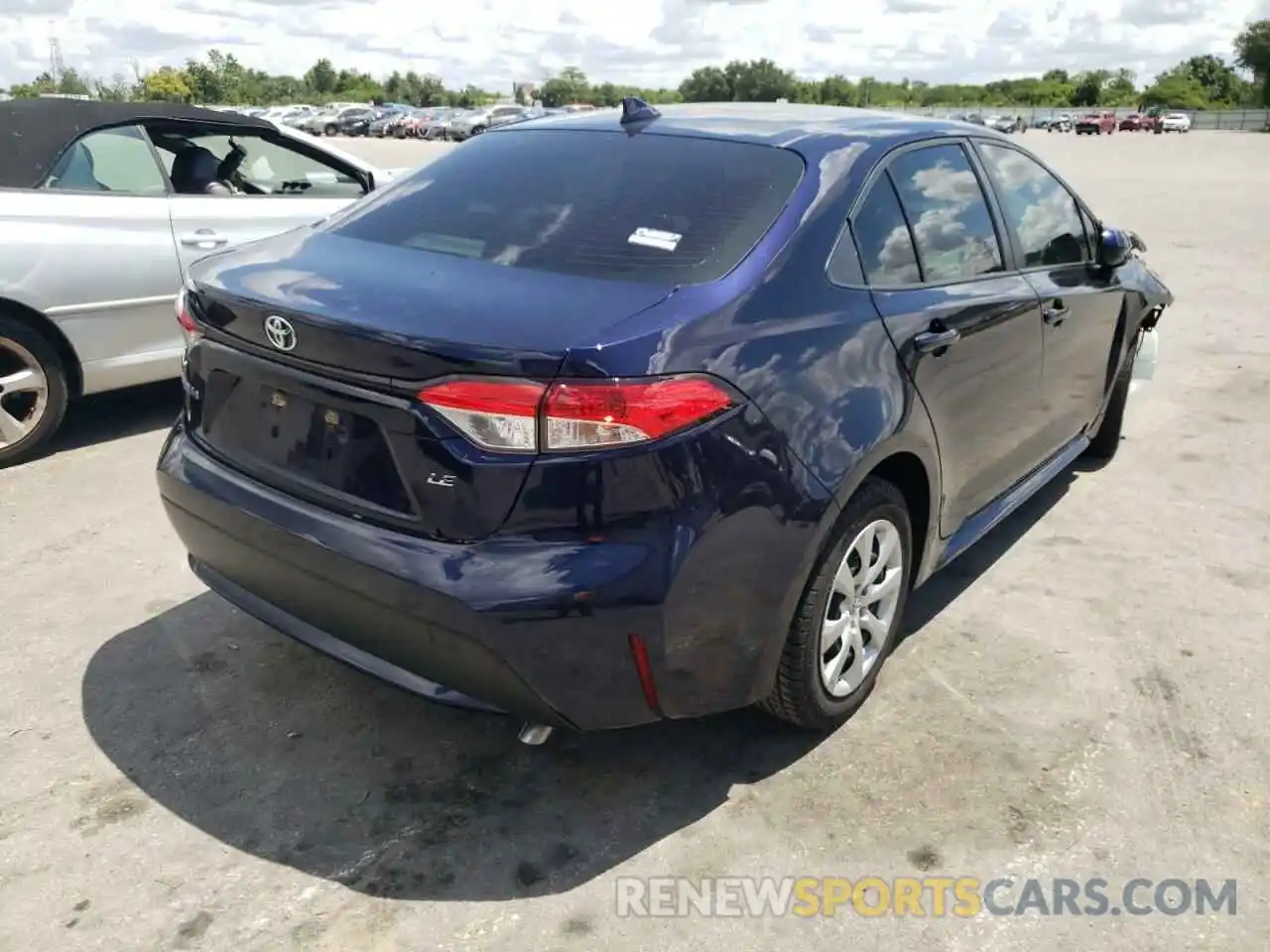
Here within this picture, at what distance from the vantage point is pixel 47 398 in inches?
200

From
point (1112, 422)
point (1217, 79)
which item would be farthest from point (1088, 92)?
point (1112, 422)

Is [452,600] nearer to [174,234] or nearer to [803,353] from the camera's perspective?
[803,353]

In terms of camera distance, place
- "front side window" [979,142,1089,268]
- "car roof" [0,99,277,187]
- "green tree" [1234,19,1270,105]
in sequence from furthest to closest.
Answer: "green tree" [1234,19,1270,105], "car roof" [0,99,277,187], "front side window" [979,142,1089,268]

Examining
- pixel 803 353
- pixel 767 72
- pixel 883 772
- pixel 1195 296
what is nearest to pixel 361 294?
pixel 803 353

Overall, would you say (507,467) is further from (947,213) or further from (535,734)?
(947,213)

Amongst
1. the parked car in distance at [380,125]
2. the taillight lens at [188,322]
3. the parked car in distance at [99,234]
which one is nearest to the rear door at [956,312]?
the taillight lens at [188,322]

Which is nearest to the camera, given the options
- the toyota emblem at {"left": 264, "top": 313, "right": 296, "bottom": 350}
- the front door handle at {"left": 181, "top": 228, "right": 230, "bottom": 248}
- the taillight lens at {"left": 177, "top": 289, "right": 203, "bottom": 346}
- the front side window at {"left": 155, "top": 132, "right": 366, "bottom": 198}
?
the toyota emblem at {"left": 264, "top": 313, "right": 296, "bottom": 350}

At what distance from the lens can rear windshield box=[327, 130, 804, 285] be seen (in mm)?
2775

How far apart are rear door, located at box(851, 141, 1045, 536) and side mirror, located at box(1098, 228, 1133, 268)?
801mm

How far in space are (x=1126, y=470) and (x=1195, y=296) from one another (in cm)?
512

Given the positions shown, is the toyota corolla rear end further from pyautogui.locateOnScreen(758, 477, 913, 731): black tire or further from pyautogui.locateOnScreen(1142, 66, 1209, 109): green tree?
pyautogui.locateOnScreen(1142, 66, 1209, 109): green tree

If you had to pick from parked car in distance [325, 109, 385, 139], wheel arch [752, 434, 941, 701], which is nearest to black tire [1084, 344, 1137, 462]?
wheel arch [752, 434, 941, 701]

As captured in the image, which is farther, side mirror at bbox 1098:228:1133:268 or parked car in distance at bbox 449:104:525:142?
parked car in distance at bbox 449:104:525:142

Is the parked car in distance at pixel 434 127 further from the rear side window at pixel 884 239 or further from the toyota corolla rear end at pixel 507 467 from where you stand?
the toyota corolla rear end at pixel 507 467
